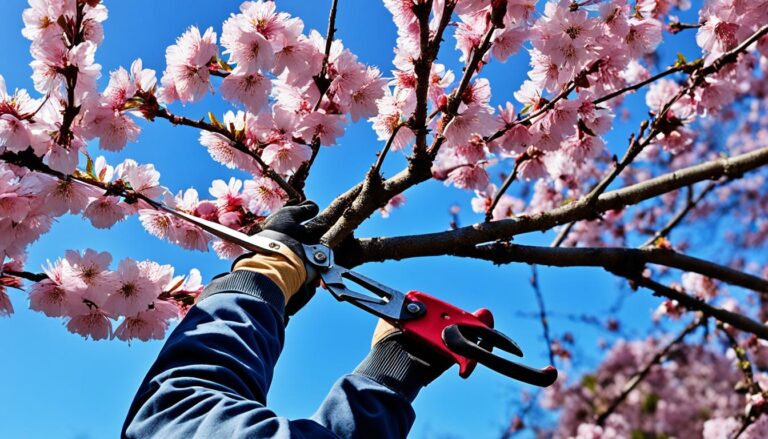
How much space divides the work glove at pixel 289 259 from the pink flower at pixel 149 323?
53 centimetres

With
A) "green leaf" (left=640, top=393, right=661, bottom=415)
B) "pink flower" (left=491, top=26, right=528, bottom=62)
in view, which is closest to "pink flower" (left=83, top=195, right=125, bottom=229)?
"pink flower" (left=491, top=26, right=528, bottom=62)

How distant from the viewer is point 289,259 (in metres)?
1.69

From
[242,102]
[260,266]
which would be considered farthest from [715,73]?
[260,266]

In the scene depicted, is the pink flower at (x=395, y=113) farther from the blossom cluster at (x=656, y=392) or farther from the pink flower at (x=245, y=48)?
the blossom cluster at (x=656, y=392)

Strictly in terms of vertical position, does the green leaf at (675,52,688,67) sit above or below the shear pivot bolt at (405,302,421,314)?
above

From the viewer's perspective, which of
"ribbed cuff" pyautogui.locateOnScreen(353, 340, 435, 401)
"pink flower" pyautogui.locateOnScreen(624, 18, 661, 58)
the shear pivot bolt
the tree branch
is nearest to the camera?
"ribbed cuff" pyautogui.locateOnScreen(353, 340, 435, 401)

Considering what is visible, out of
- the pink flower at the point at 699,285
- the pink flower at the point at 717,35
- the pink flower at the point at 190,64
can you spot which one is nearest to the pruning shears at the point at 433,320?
the pink flower at the point at 190,64

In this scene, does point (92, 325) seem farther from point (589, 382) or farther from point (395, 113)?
point (589, 382)

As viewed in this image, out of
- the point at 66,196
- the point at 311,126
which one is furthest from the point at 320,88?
the point at 66,196

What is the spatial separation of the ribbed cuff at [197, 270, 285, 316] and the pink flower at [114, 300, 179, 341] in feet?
2.27

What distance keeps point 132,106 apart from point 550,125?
4.53 feet

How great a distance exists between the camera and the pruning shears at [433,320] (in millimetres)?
1500

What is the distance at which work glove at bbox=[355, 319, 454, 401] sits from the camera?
→ 1.49 meters

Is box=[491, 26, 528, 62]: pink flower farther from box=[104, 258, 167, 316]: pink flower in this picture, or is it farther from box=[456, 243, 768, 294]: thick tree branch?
box=[104, 258, 167, 316]: pink flower
